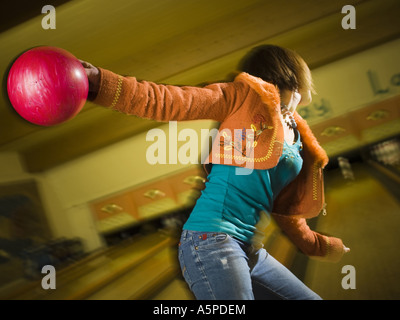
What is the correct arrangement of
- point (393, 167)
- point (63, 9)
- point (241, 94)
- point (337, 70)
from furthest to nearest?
1. point (393, 167)
2. point (337, 70)
3. point (63, 9)
4. point (241, 94)

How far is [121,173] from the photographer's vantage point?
165 cm

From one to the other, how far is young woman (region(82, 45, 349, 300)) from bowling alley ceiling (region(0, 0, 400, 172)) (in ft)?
1.79

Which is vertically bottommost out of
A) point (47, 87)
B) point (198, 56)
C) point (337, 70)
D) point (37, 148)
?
point (37, 148)

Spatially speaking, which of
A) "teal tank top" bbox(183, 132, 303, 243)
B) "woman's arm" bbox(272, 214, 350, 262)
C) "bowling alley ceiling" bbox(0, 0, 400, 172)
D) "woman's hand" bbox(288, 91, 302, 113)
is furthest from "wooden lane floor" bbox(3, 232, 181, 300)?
"woman's hand" bbox(288, 91, 302, 113)

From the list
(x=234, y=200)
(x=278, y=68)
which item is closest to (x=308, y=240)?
(x=234, y=200)

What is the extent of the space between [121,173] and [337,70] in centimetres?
105

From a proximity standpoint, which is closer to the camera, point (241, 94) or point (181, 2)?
point (241, 94)

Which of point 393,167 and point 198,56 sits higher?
point 198,56

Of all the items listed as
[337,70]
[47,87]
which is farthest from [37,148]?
[337,70]

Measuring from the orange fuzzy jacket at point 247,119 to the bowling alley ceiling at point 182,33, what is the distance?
1.98ft

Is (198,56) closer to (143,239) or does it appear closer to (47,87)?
(47,87)

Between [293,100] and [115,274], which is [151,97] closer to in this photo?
[293,100]

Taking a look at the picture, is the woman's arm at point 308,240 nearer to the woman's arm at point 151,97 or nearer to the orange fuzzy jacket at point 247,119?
the orange fuzzy jacket at point 247,119

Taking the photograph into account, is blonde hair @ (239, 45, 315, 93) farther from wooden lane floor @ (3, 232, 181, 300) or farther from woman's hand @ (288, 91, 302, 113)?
wooden lane floor @ (3, 232, 181, 300)
